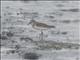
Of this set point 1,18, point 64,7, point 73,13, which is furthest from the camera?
point 64,7

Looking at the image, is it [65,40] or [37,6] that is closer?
[65,40]

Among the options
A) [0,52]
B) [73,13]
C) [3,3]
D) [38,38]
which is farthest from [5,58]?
[3,3]

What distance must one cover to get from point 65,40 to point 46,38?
42 cm

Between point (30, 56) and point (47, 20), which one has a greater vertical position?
point (47, 20)

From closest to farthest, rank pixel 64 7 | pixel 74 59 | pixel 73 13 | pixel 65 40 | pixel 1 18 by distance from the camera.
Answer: pixel 74 59 < pixel 65 40 < pixel 1 18 < pixel 73 13 < pixel 64 7

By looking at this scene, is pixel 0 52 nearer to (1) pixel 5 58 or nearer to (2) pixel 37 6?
(1) pixel 5 58

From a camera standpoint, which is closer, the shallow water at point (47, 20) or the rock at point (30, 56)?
the rock at point (30, 56)

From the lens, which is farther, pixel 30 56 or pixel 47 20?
pixel 47 20

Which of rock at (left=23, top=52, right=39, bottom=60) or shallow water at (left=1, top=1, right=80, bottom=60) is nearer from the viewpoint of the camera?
rock at (left=23, top=52, right=39, bottom=60)

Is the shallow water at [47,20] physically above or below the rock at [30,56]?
above

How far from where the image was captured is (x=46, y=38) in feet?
25.1

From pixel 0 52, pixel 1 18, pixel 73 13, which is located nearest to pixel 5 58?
pixel 0 52

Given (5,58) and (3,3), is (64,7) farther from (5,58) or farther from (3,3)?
(5,58)

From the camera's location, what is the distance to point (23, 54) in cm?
686
